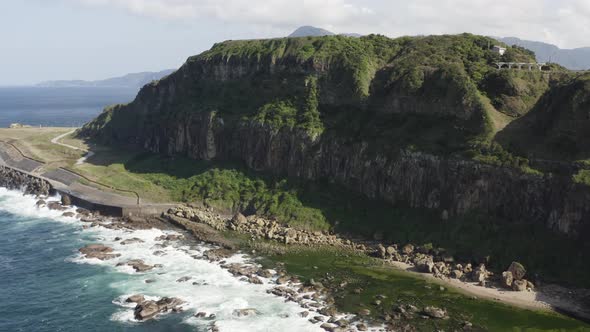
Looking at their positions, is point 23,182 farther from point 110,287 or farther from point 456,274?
point 456,274

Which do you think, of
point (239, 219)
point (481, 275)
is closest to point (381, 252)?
point (481, 275)

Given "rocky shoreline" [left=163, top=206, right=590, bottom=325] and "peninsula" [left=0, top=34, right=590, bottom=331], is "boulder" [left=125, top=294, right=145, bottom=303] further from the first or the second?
"rocky shoreline" [left=163, top=206, right=590, bottom=325]

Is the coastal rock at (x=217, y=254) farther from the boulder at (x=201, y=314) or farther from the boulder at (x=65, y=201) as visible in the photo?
the boulder at (x=65, y=201)

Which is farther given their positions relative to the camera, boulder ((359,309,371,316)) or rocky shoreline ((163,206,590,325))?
rocky shoreline ((163,206,590,325))

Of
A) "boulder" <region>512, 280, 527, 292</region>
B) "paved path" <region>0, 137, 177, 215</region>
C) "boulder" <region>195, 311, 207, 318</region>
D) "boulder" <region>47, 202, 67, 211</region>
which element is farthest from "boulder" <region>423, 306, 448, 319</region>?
"boulder" <region>47, 202, 67, 211</region>

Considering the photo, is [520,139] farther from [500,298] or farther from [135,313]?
[135,313]

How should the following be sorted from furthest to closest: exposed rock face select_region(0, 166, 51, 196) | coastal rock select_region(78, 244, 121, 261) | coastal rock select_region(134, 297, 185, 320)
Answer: exposed rock face select_region(0, 166, 51, 196) → coastal rock select_region(78, 244, 121, 261) → coastal rock select_region(134, 297, 185, 320)
